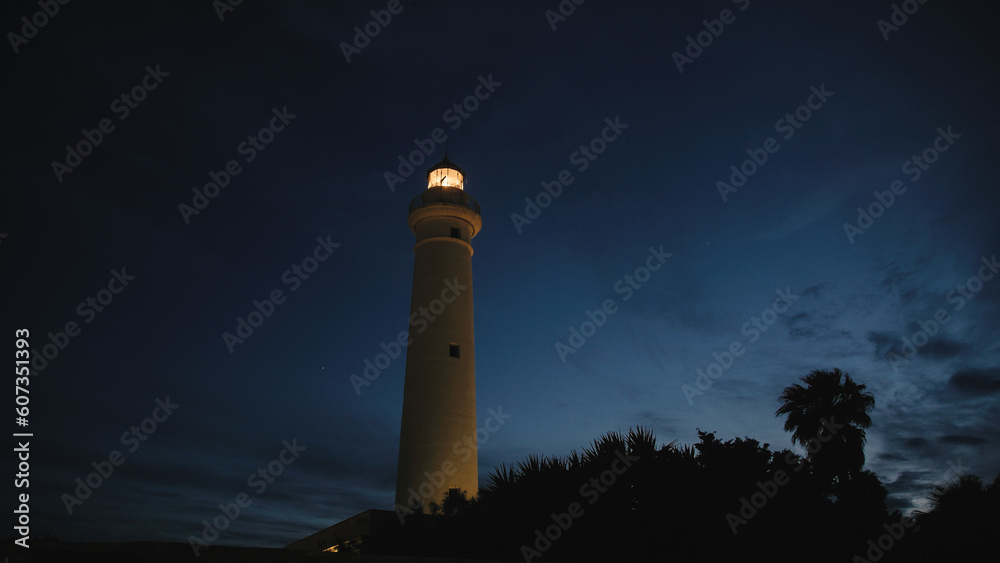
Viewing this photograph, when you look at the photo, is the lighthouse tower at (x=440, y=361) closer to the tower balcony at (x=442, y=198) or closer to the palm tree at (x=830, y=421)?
the tower balcony at (x=442, y=198)

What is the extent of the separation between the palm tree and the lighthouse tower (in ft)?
41.0

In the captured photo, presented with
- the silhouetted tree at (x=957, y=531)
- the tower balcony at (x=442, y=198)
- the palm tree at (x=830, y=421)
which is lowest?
the silhouetted tree at (x=957, y=531)

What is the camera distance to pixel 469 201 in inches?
1144

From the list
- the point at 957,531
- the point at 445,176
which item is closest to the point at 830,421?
the point at 957,531

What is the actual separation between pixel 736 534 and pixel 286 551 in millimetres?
9691

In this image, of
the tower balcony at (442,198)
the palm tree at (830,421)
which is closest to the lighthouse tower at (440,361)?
the tower balcony at (442,198)

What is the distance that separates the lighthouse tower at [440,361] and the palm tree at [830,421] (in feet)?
41.0

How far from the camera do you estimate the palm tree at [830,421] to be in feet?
69.7

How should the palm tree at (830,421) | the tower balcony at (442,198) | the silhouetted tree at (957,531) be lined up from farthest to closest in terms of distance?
the tower balcony at (442,198) < the palm tree at (830,421) < the silhouetted tree at (957,531)

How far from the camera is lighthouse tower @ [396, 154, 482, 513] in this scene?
76.1 ft

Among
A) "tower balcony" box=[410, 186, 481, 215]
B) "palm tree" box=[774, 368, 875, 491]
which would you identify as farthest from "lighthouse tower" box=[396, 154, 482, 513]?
"palm tree" box=[774, 368, 875, 491]

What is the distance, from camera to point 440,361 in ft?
81.1

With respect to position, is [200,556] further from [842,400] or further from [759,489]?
[842,400]

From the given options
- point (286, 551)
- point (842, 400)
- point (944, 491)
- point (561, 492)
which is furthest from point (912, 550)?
point (286, 551)
